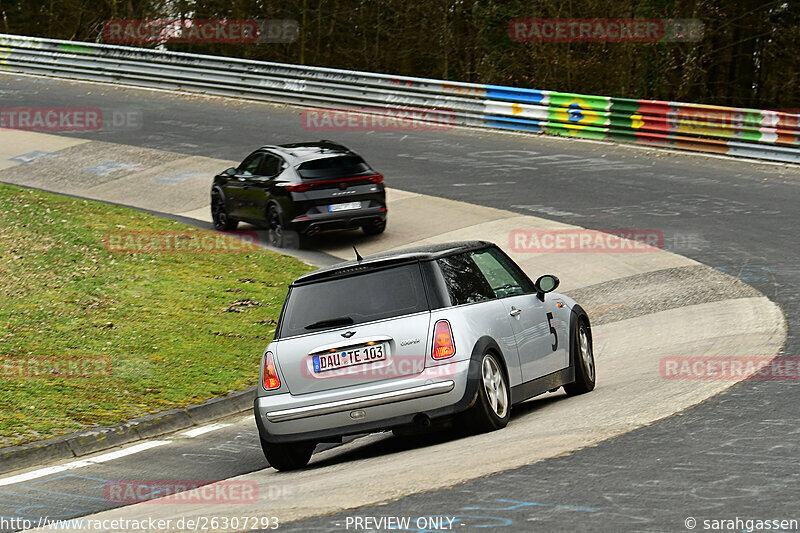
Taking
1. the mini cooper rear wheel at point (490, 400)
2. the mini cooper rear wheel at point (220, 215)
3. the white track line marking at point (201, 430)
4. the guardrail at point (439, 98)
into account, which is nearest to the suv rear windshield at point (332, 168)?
the mini cooper rear wheel at point (220, 215)

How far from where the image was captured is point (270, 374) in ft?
26.9

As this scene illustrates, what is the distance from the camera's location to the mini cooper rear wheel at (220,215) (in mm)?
20500

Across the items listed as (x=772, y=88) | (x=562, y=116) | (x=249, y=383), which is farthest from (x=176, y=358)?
(x=772, y=88)

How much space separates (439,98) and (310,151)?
35.6 ft

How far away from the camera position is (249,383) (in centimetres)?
1144

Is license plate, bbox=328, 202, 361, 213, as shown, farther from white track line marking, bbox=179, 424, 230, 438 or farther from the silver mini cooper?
the silver mini cooper

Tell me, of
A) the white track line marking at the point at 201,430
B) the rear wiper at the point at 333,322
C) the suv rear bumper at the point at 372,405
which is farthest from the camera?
the white track line marking at the point at 201,430

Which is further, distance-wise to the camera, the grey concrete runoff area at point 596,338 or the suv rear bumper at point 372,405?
the suv rear bumper at point 372,405

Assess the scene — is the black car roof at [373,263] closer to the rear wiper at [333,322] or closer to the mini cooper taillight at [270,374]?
the rear wiper at [333,322]

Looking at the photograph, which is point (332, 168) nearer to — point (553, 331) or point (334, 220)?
point (334, 220)

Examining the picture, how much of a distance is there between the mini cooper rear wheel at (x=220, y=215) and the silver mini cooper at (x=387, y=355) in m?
12.2

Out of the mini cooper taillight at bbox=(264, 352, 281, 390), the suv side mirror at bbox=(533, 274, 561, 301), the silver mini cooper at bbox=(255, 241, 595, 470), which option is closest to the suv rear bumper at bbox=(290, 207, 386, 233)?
the suv side mirror at bbox=(533, 274, 561, 301)

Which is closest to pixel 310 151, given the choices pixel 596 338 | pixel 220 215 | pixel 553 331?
pixel 220 215

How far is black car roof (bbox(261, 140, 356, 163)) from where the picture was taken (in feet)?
61.1
